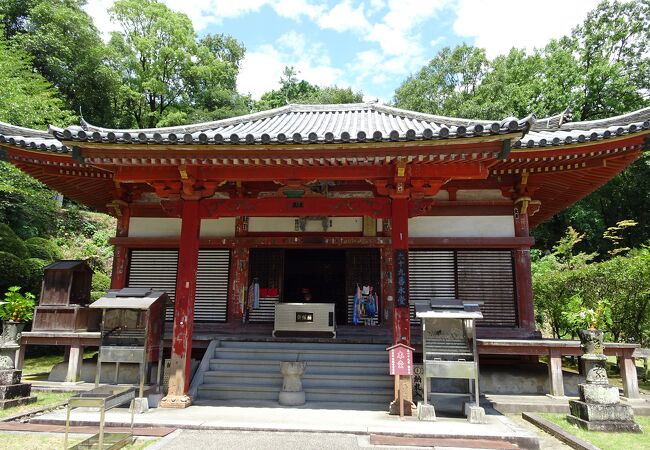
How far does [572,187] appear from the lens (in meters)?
10.2

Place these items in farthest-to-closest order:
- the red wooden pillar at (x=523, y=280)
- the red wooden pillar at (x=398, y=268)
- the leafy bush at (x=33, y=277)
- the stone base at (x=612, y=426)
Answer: the leafy bush at (x=33, y=277) → the red wooden pillar at (x=523, y=280) → the red wooden pillar at (x=398, y=268) → the stone base at (x=612, y=426)

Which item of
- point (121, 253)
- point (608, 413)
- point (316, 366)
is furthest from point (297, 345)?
point (608, 413)

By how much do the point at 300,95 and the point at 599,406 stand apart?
42483 millimetres

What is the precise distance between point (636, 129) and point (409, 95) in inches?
1246

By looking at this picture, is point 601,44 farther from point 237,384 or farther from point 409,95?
point 237,384

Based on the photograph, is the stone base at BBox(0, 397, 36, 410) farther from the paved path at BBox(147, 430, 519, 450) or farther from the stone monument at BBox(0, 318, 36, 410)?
Result: the paved path at BBox(147, 430, 519, 450)

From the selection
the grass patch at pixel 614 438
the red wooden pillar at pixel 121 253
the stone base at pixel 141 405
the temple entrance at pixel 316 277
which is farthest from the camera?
the temple entrance at pixel 316 277

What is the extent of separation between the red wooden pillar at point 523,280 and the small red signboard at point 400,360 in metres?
4.18

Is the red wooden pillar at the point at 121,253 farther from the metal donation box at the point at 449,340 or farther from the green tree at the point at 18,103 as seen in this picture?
the green tree at the point at 18,103

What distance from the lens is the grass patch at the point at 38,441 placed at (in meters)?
5.38

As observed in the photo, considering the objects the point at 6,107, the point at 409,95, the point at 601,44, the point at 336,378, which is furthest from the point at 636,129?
the point at 409,95

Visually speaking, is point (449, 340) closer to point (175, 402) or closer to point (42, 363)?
point (175, 402)

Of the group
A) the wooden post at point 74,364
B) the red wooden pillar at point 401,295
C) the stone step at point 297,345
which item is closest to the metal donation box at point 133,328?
the wooden post at point 74,364

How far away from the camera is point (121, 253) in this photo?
11.0 meters
